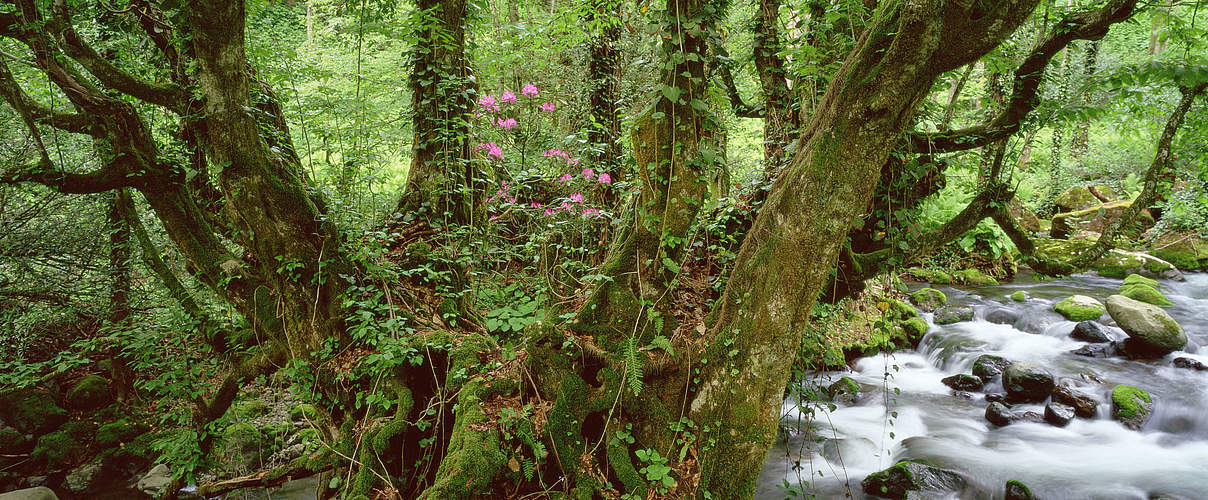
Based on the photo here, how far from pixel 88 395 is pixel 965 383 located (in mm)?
11737

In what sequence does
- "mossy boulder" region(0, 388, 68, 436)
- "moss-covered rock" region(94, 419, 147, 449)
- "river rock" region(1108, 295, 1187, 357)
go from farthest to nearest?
1. "river rock" region(1108, 295, 1187, 357)
2. "moss-covered rock" region(94, 419, 147, 449)
3. "mossy boulder" region(0, 388, 68, 436)

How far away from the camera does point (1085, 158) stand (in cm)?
1509

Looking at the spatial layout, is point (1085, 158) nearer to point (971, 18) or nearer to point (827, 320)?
point (827, 320)

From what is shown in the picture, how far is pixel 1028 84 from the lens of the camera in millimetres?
3529

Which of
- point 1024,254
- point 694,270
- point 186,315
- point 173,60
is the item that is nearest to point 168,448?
point 186,315

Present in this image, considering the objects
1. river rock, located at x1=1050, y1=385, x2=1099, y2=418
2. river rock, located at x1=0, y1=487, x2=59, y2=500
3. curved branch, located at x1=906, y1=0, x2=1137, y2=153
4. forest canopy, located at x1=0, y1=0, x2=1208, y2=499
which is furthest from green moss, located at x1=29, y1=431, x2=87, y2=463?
river rock, located at x1=1050, y1=385, x2=1099, y2=418

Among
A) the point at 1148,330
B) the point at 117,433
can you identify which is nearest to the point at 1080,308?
the point at 1148,330

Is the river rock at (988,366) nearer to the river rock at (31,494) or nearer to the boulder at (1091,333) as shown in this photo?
the boulder at (1091,333)

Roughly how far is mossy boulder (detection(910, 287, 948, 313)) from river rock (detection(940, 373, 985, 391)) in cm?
242

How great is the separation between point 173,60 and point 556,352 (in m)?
3.88

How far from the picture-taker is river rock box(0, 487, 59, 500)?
563 cm

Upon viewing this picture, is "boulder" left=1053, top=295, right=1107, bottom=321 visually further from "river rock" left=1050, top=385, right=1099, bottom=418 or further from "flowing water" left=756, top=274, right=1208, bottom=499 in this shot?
"river rock" left=1050, top=385, right=1099, bottom=418

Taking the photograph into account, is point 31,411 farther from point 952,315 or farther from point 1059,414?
point 952,315

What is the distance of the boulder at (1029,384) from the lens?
7156mm
